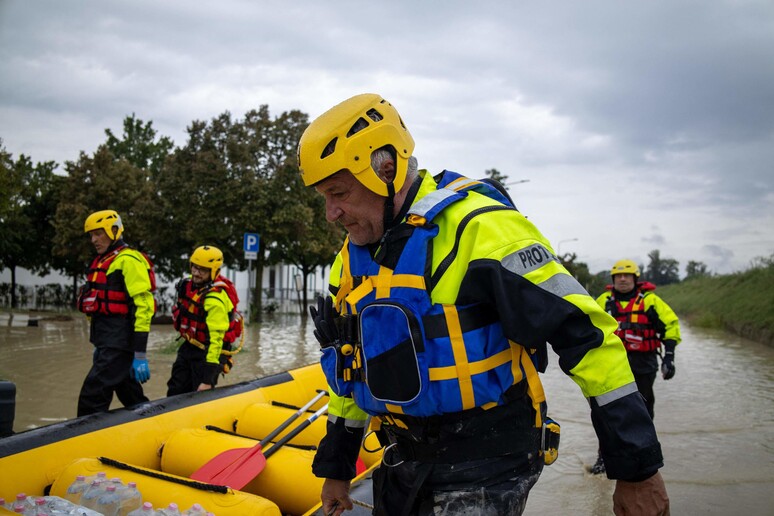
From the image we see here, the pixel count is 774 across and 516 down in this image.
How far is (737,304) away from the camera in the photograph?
79.5 feet

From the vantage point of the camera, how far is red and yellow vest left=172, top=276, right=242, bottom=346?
571cm

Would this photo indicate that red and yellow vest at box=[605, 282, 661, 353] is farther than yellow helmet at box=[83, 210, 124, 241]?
Yes

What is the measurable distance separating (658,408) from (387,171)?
878 centimetres

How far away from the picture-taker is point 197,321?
5.72 metres

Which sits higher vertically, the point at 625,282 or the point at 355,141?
the point at 355,141

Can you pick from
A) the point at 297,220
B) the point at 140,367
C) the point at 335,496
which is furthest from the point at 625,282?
the point at 297,220

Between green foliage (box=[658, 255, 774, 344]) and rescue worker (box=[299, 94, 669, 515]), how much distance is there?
1878cm

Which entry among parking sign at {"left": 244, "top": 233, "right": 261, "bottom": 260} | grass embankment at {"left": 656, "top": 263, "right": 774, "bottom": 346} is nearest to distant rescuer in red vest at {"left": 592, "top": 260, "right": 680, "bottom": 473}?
parking sign at {"left": 244, "top": 233, "right": 261, "bottom": 260}

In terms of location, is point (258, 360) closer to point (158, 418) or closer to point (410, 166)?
point (158, 418)

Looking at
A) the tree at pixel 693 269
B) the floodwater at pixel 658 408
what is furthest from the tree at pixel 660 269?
the floodwater at pixel 658 408

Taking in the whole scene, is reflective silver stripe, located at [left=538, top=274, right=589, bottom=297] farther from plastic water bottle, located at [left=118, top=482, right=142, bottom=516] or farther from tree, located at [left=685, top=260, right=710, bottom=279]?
tree, located at [left=685, top=260, right=710, bottom=279]

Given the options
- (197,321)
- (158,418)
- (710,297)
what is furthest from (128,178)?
(710,297)

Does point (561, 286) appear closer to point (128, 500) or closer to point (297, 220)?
point (128, 500)

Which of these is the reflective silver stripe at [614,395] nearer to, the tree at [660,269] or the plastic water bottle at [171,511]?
the plastic water bottle at [171,511]
